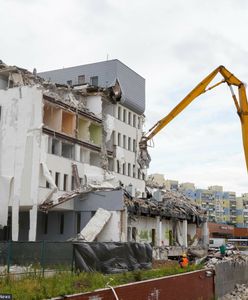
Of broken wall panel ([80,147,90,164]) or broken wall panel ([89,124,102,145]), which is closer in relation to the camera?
broken wall panel ([80,147,90,164])

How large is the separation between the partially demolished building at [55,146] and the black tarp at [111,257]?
56.2 ft

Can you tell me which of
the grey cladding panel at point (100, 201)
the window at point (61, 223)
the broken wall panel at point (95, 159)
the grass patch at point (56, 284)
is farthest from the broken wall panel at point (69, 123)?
the grass patch at point (56, 284)

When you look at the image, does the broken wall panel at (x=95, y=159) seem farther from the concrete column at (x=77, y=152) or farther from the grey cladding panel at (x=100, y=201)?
the grey cladding panel at (x=100, y=201)

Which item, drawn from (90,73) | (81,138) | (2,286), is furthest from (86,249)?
(90,73)

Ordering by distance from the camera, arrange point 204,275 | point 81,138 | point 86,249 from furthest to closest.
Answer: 1. point 81,138
2. point 204,275
3. point 86,249

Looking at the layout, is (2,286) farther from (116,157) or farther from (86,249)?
(116,157)

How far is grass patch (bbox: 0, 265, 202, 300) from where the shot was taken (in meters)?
13.4

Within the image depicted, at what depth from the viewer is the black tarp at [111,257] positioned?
63.6 ft

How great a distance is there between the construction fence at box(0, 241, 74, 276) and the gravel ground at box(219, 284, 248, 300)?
1354 centimetres

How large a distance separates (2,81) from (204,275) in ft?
100

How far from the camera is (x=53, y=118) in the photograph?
45562mm

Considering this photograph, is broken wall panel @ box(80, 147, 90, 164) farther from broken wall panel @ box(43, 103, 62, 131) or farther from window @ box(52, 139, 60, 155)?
broken wall panel @ box(43, 103, 62, 131)

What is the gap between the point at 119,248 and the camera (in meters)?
23.1

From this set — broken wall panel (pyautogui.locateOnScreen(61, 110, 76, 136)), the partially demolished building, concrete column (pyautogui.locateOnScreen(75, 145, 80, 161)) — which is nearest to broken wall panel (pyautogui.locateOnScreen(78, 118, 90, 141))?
the partially demolished building
